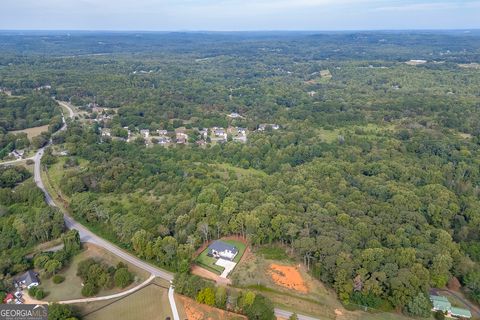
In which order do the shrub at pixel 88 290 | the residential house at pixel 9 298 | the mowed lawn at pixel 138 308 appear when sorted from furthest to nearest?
the shrub at pixel 88 290 → the residential house at pixel 9 298 → the mowed lawn at pixel 138 308

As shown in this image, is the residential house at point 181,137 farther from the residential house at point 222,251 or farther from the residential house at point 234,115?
the residential house at point 222,251

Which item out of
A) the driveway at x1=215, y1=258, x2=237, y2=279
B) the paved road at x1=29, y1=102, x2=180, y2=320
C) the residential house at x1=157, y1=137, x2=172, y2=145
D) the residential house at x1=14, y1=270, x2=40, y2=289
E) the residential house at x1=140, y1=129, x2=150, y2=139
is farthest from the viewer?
the residential house at x1=140, y1=129, x2=150, y2=139

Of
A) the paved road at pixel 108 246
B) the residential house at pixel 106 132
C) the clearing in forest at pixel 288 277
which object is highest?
the residential house at pixel 106 132

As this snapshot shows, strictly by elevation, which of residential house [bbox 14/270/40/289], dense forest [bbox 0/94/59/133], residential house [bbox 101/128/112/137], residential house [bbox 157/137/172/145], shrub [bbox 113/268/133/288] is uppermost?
dense forest [bbox 0/94/59/133]

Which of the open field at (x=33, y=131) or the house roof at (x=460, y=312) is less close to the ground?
the open field at (x=33, y=131)

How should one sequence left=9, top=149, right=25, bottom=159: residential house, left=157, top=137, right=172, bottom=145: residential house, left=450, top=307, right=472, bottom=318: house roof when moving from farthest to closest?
left=157, top=137, right=172, bottom=145: residential house
left=9, top=149, right=25, bottom=159: residential house
left=450, top=307, right=472, bottom=318: house roof

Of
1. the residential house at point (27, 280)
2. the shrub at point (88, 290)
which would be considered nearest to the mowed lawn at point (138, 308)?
the shrub at point (88, 290)

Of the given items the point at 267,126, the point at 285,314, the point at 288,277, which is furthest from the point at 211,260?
the point at 267,126

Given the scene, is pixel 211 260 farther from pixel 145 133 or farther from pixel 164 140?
pixel 145 133

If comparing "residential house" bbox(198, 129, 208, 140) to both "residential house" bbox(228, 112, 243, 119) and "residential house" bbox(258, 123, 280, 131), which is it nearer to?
"residential house" bbox(228, 112, 243, 119)

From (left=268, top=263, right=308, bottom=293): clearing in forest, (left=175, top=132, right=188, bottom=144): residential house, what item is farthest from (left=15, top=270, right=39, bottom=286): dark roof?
(left=175, top=132, right=188, bottom=144): residential house
